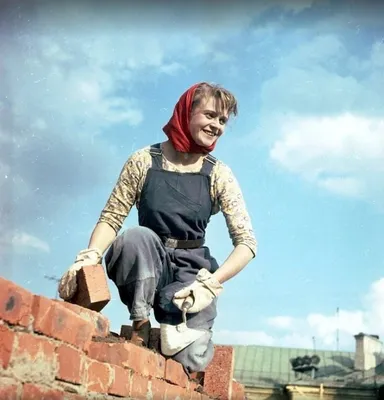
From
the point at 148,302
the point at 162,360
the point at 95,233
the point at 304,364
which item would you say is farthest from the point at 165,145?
the point at 304,364

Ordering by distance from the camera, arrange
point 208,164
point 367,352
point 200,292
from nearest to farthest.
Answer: point 200,292 < point 208,164 < point 367,352

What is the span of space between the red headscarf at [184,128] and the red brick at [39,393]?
1.75m

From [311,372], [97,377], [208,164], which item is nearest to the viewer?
[97,377]

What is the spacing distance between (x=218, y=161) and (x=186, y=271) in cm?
68

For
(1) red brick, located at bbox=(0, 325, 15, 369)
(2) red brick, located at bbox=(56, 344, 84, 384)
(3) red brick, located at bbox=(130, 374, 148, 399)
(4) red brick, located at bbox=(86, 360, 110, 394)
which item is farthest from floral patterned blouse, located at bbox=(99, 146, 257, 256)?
(1) red brick, located at bbox=(0, 325, 15, 369)

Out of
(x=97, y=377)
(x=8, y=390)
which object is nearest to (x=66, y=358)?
(x=97, y=377)

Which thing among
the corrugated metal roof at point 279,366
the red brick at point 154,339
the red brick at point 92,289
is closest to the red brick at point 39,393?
the red brick at point 92,289

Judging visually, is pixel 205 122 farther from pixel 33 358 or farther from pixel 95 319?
pixel 33 358

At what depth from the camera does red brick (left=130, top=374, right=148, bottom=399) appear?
2975 mm

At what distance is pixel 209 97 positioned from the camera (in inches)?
150

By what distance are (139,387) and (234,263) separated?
0.87 meters

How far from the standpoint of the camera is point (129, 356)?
2928 mm

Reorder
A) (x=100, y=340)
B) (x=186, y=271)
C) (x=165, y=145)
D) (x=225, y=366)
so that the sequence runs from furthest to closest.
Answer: (x=225, y=366)
(x=165, y=145)
(x=186, y=271)
(x=100, y=340)

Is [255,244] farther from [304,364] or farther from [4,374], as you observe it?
[304,364]
